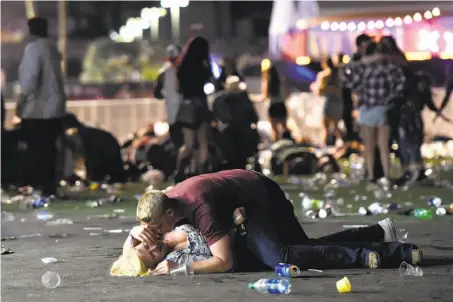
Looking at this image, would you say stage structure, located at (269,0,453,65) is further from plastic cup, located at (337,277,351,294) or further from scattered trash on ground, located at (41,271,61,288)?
plastic cup, located at (337,277,351,294)

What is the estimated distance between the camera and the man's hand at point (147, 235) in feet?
29.8

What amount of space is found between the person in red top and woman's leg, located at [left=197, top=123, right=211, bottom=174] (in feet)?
27.1

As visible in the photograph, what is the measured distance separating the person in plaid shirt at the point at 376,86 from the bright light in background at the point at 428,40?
9266 mm

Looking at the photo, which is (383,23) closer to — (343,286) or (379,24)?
(379,24)

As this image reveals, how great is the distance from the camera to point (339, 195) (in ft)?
55.3

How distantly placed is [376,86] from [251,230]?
A: 27.7ft

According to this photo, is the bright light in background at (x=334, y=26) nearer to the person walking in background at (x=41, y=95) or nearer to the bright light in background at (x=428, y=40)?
the bright light in background at (x=428, y=40)

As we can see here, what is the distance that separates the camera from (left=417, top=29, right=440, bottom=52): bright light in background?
88.0ft

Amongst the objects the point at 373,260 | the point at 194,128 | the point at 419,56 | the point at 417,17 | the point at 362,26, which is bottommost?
the point at 373,260

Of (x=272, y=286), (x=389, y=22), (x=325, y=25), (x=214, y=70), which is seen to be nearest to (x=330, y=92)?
(x=389, y=22)

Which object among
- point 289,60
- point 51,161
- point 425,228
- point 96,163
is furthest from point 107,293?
point 289,60

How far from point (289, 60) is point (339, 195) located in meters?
14.0

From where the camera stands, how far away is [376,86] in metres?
17.5

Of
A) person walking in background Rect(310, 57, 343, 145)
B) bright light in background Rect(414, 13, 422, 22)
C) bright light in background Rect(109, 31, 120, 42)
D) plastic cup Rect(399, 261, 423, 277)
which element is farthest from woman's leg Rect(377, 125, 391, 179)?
bright light in background Rect(109, 31, 120, 42)
